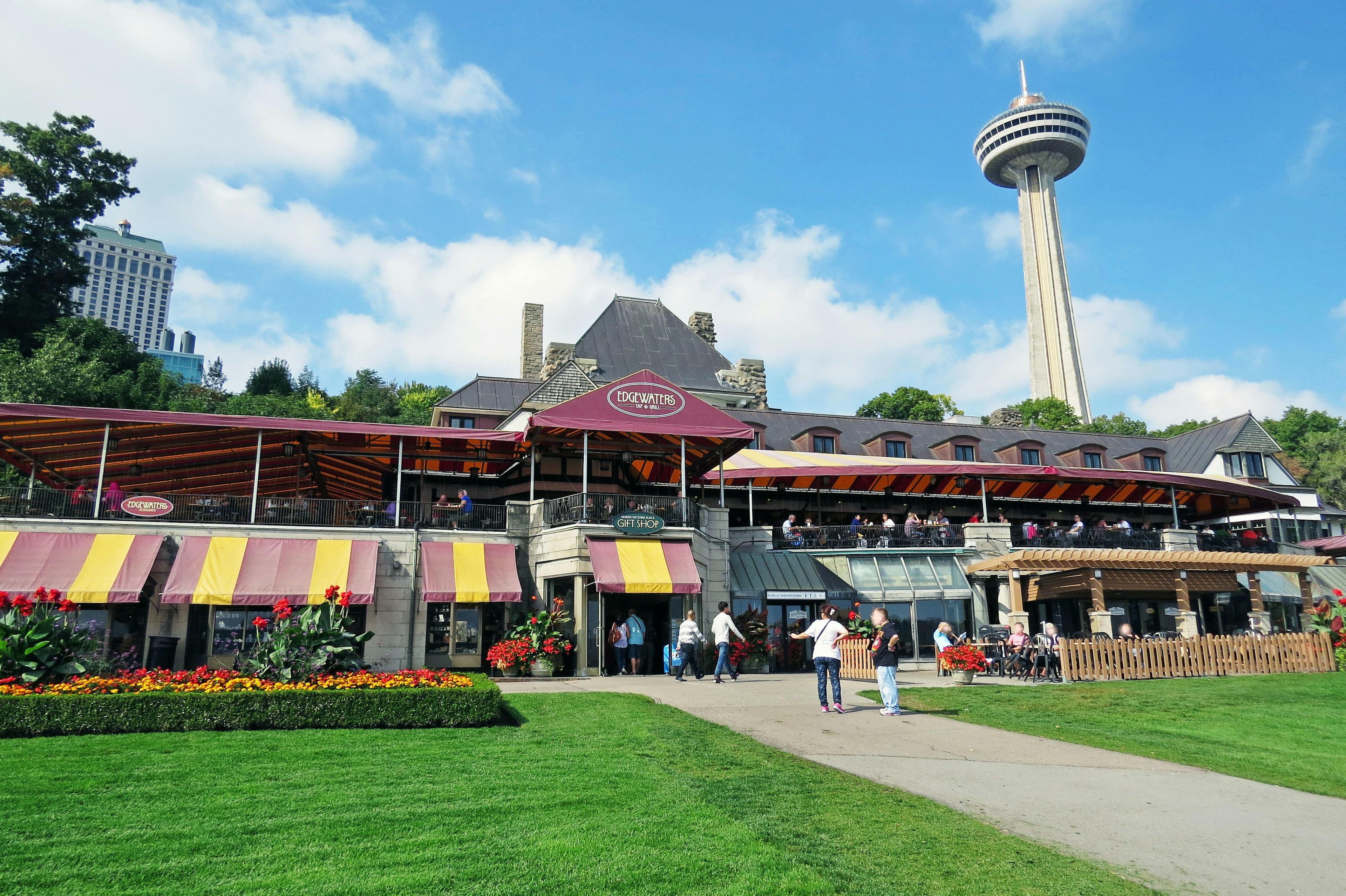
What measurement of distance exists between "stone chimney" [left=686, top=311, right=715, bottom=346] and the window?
2819 cm

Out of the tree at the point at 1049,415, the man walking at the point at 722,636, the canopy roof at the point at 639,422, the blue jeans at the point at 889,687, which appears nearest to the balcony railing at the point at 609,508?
the canopy roof at the point at 639,422

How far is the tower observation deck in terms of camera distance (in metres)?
112

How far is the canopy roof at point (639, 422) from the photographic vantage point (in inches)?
1009

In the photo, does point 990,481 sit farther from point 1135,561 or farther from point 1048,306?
point 1048,306

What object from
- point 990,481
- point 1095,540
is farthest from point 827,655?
point 990,481

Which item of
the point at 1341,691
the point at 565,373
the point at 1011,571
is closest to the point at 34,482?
the point at 565,373

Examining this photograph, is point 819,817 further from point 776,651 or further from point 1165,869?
point 776,651

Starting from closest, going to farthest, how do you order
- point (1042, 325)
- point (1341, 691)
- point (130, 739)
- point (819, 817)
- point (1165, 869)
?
point (1165, 869) < point (819, 817) < point (130, 739) < point (1341, 691) < point (1042, 325)

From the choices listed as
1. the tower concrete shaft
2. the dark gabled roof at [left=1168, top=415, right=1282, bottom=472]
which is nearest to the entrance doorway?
the dark gabled roof at [left=1168, top=415, right=1282, bottom=472]

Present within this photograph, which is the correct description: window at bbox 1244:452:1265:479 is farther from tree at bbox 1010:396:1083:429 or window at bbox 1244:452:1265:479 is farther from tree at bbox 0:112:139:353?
tree at bbox 0:112:139:353

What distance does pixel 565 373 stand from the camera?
40.8 metres

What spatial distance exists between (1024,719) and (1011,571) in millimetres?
12840

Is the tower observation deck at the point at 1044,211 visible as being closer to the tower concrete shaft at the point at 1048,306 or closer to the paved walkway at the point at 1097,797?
the tower concrete shaft at the point at 1048,306

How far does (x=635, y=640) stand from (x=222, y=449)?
14178 millimetres
